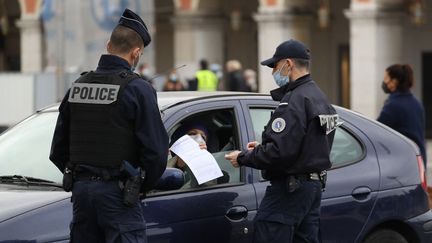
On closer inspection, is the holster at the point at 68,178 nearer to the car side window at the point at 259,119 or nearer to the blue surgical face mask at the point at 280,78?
the blue surgical face mask at the point at 280,78

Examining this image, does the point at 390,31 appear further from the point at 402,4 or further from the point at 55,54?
the point at 55,54

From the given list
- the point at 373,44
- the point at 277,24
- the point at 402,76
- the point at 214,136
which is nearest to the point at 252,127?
the point at 214,136

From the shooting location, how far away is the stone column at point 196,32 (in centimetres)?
2881

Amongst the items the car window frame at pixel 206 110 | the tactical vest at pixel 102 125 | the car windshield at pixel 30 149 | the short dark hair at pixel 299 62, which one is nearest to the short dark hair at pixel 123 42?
the tactical vest at pixel 102 125

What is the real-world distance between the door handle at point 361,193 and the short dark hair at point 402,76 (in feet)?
11.1

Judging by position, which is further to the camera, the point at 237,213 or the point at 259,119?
the point at 259,119

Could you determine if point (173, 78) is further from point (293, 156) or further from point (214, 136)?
point (293, 156)

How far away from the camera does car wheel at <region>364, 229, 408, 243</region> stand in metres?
6.92

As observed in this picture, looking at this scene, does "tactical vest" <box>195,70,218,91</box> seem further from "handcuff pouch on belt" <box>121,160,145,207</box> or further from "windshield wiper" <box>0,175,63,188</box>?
"handcuff pouch on belt" <box>121,160,145,207</box>

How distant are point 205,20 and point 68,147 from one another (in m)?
23.6

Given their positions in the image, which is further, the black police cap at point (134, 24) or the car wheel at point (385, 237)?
the car wheel at point (385, 237)

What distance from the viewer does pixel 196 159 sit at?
20.3 ft

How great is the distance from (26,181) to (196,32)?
22813 millimetres

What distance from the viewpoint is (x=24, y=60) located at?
1196 inches
